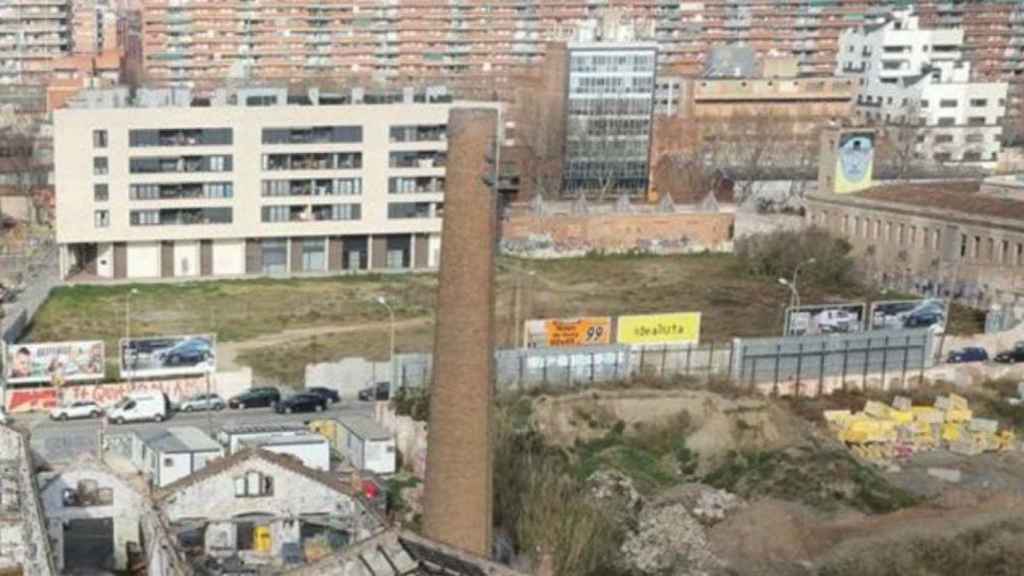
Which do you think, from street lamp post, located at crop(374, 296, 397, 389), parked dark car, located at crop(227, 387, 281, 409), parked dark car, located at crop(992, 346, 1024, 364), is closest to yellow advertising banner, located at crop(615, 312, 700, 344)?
street lamp post, located at crop(374, 296, 397, 389)

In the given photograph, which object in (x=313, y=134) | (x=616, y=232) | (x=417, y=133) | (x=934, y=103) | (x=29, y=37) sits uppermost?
(x=29, y=37)

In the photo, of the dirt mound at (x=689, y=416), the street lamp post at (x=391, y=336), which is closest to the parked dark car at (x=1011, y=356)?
the dirt mound at (x=689, y=416)

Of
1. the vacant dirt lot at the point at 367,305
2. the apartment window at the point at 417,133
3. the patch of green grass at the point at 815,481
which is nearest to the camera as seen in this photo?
the patch of green grass at the point at 815,481

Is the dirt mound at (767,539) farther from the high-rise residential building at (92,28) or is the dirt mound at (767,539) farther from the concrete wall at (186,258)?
the high-rise residential building at (92,28)

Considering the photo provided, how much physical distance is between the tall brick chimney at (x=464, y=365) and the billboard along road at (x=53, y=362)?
13408 millimetres

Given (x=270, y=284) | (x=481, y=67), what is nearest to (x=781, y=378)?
(x=270, y=284)

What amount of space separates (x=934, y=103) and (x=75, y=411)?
52.3 metres

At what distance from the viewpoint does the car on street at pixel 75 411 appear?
1050 inches

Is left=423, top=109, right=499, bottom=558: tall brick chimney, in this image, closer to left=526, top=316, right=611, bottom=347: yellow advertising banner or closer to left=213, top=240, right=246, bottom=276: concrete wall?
left=526, top=316, right=611, bottom=347: yellow advertising banner

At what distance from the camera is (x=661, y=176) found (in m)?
58.5

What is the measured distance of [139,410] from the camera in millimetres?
26641

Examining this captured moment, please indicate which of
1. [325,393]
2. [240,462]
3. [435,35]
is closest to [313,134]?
[325,393]

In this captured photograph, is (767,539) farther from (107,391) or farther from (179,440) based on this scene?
(107,391)

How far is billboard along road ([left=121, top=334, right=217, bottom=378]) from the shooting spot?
28422 mm
